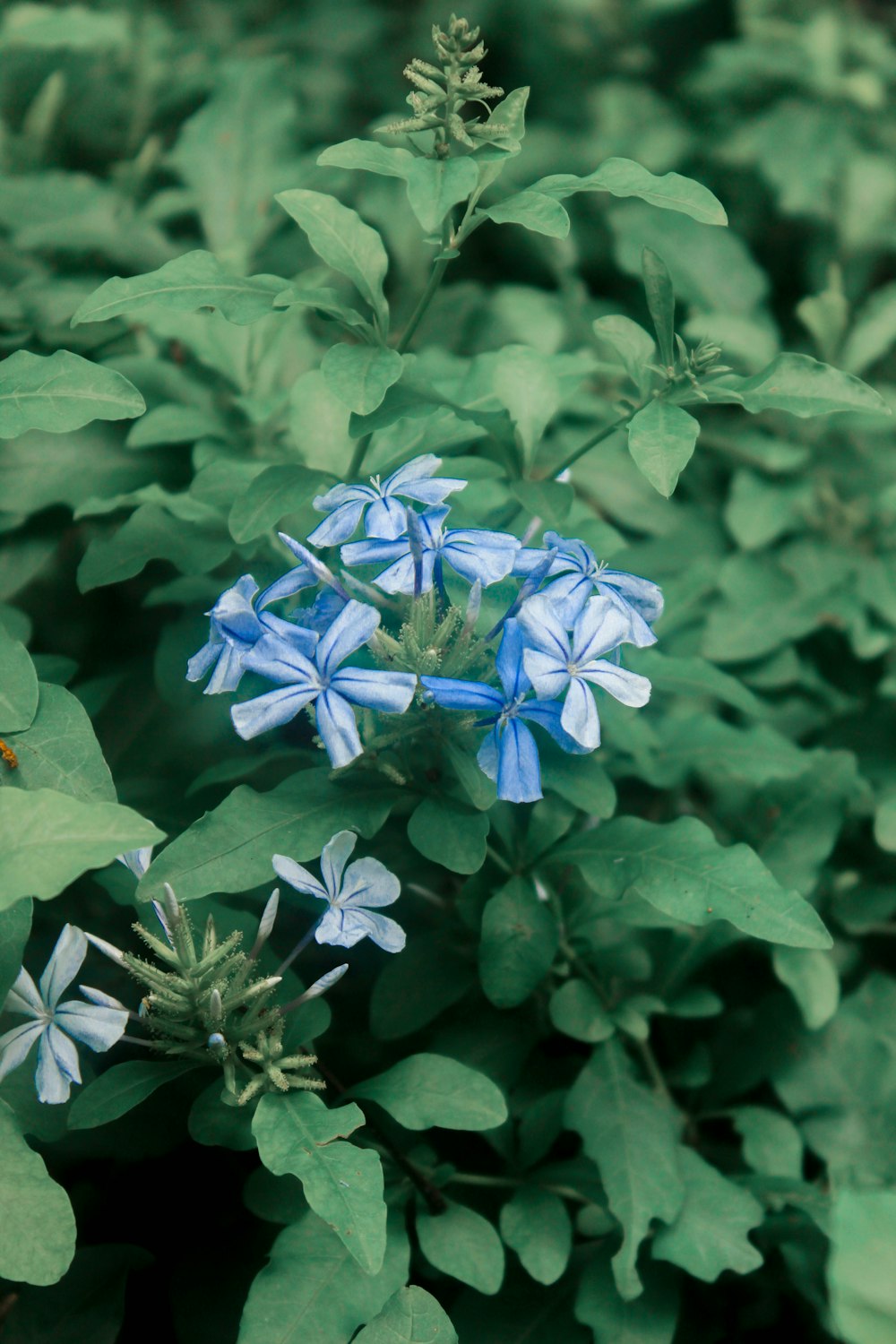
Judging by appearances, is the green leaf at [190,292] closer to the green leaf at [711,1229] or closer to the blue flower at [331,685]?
the blue flower at [331,685]

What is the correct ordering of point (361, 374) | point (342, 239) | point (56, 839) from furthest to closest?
A: point (342, 239) < point (361, 374) < point (56, 839)

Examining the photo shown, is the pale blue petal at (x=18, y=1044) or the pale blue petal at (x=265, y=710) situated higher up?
the pale blue petal at (x=265, y=710)

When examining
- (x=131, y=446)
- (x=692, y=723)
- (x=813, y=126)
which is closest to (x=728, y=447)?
(x=692, y=723)

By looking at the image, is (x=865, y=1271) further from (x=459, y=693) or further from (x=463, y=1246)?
(x=459, y=693)

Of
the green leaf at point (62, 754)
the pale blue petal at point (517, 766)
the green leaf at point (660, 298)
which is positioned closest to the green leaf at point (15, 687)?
the green leaf at point (62, 754)

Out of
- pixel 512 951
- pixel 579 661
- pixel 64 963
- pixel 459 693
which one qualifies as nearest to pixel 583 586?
pixel 579 661

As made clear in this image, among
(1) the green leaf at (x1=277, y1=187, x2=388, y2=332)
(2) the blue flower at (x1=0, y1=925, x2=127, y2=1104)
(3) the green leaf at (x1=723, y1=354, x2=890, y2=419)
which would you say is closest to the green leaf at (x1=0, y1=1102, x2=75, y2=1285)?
(2) the blue flower at (x1=0, y1=925, x2=127, y2=1104)

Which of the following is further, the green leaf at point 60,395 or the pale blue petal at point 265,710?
the green leaf at point 60,395
